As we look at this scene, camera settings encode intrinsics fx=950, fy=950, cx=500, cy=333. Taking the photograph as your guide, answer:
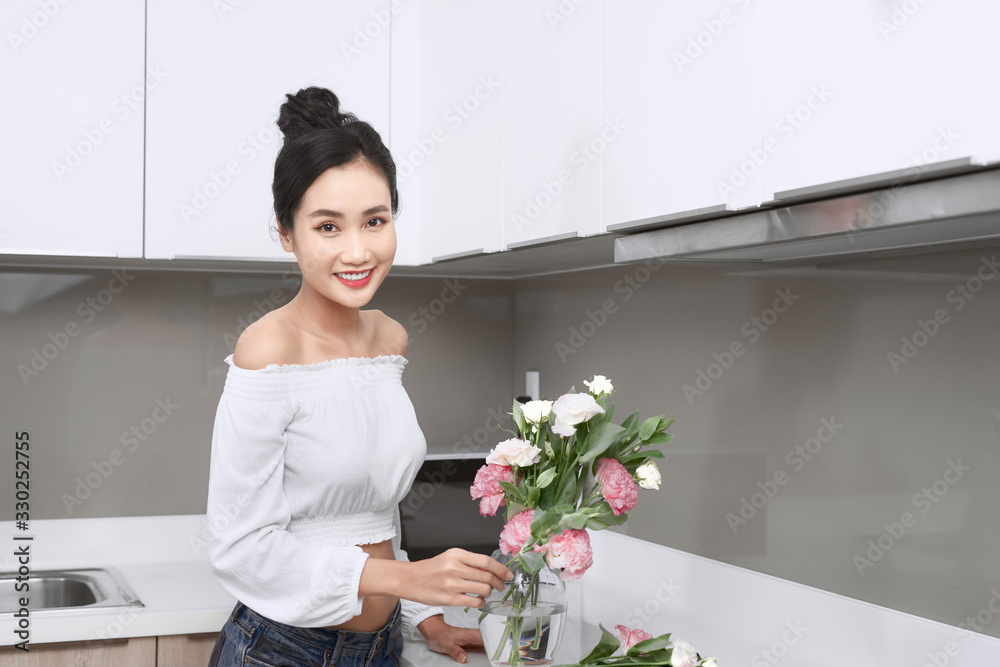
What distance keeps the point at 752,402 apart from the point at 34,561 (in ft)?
5.45

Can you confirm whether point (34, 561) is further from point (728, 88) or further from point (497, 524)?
point (728, 88)

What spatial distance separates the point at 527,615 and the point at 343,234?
0.56 metres

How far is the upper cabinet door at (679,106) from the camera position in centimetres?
108

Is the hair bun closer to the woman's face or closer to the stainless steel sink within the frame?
the woman's face

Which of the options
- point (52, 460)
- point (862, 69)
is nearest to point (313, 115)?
point (862, 69)

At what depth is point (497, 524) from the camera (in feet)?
7.14

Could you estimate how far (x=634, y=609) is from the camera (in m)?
1.80

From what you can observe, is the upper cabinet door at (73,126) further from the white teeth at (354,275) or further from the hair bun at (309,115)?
the white teeth at (354,275)

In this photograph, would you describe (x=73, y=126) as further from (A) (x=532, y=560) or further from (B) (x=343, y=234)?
(A) (x=532, y=560)

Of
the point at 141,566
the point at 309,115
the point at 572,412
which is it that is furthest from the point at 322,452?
the point at 141,566

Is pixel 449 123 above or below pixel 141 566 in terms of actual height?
above

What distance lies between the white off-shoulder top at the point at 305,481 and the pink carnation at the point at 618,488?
1.17 ft

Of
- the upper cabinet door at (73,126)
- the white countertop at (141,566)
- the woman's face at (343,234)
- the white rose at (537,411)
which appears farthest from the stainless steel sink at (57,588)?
the white rose at (537,411)

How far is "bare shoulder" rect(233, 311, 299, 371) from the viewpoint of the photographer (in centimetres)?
124
